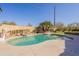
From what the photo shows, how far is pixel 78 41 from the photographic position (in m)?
5.46

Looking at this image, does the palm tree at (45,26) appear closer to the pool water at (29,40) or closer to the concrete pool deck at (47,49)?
the pool water at (29,40)

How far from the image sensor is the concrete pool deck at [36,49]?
17.9 ft

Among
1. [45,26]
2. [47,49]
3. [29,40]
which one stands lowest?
[47,49]

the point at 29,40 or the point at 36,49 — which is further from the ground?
the point at 29,40

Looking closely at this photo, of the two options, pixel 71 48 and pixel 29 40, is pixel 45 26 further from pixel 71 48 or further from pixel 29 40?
pixel 71 48

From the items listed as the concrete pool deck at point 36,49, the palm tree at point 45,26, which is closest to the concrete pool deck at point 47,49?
the concrete pool deck at point 36,49

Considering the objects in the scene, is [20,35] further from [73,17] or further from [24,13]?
[73,17]

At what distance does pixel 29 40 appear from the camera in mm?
5562

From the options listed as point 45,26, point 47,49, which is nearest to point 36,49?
point 47,49

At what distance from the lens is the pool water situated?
18.2 ft

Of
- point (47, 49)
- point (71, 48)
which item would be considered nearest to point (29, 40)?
point (47, 49)

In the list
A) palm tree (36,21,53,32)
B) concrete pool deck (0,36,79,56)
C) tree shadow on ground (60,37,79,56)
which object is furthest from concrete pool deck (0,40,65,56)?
palm tree (36,21,53,32)

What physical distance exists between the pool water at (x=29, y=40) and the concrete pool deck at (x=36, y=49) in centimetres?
8

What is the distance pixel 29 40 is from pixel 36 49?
0.99 feet
